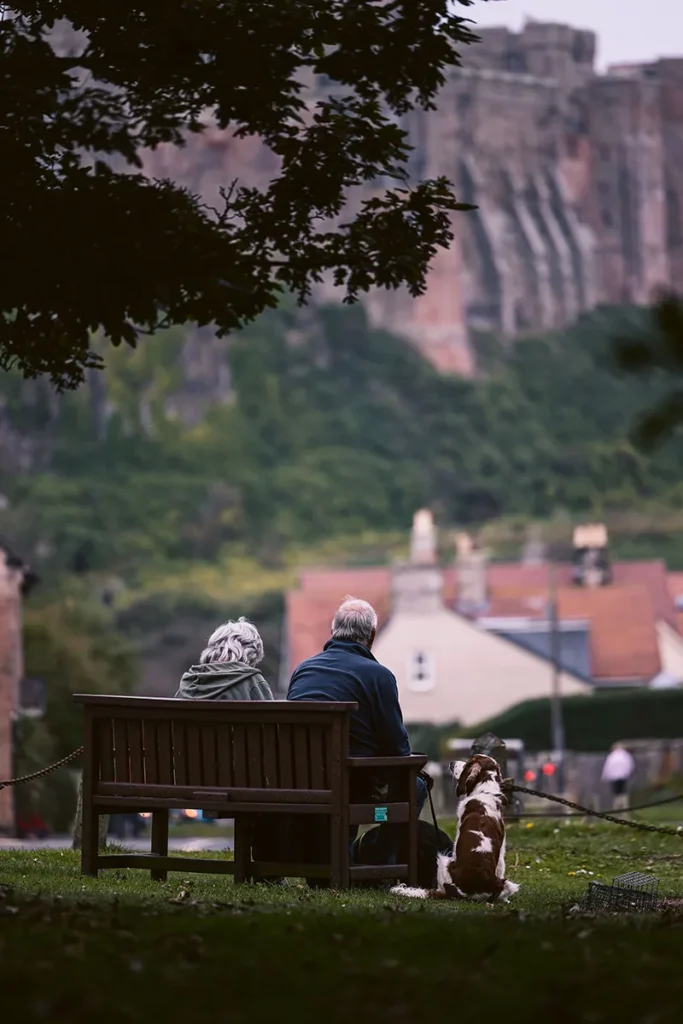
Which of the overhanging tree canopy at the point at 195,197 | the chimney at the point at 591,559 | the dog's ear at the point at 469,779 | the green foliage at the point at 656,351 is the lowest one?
the dog's ear at the point at 469,779

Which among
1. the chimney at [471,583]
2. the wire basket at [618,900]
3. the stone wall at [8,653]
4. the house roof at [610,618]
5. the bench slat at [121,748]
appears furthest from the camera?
the chimney at [471,583]

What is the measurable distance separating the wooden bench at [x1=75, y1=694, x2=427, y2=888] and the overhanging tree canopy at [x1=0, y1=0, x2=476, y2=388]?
238cm

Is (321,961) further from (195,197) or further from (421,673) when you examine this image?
(421,673)

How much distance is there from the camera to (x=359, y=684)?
356 inches

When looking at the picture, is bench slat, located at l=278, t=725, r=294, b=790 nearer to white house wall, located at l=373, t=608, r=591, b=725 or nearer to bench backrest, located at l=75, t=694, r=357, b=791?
bench backrest, located at l=75, t=694, r=357, b=791

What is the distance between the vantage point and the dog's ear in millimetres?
8914

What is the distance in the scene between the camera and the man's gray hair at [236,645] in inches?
373

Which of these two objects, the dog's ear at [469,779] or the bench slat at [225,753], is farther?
the dog's ear at [469,779]

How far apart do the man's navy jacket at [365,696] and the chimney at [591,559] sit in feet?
311

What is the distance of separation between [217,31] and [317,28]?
1.77 feet

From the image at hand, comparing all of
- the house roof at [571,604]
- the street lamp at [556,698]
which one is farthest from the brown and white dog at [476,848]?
the house roof at [571,604]

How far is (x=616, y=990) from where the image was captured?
17.0 feet

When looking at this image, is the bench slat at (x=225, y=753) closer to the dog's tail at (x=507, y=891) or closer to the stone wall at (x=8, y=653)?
the dog's tail at (x=507, y=891)

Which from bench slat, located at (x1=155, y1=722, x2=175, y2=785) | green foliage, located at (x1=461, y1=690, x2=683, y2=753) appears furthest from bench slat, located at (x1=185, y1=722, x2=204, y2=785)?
green foliage, located at (x1=461, y1=690, x2=683, y2=753)
